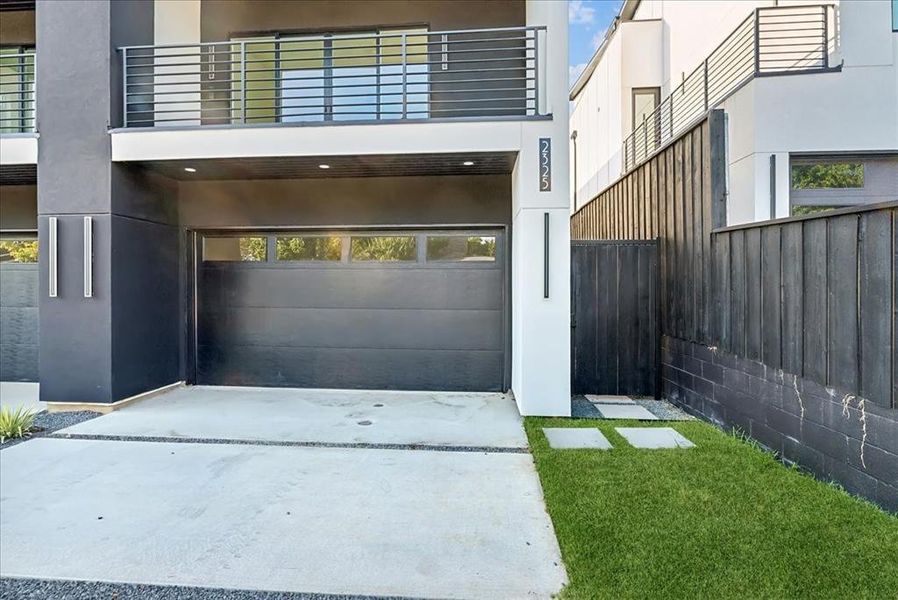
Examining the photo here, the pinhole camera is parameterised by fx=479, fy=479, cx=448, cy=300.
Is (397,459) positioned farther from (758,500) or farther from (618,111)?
(618,111)

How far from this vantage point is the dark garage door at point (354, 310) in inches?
263

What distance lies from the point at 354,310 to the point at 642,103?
30.1 ft

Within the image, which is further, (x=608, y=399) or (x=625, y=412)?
(x=608, y=399)

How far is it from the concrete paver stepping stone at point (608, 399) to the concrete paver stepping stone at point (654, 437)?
114cm

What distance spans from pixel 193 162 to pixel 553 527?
566 centimetres

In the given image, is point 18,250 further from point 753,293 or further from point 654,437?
point 753,293

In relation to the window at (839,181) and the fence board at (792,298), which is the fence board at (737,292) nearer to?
the fence board at (792,298)

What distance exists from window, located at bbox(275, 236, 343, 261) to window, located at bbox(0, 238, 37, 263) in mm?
3794

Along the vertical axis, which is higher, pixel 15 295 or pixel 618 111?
pixel 618 111

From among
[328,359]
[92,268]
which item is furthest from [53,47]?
[328,359]

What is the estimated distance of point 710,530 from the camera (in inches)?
110

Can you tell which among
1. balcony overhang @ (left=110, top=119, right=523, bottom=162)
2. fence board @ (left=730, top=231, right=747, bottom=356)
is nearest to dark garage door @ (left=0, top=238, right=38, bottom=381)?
balcony overhang @ (left=110, top=119, right=523, bottom=162)

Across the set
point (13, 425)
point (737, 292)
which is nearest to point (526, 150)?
point (737, 292)

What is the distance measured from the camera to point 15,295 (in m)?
7.18
